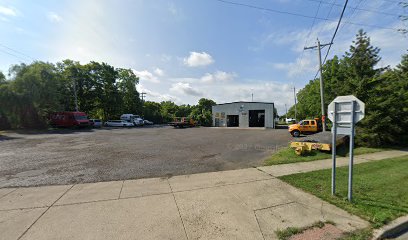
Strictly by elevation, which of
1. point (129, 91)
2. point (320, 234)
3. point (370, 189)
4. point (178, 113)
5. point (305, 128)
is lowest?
point (320, 234)

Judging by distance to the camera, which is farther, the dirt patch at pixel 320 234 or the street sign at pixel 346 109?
the street sign at pixel 346 109

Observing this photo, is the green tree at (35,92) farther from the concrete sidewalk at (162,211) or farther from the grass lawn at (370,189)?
the grass lawn at (370,189)

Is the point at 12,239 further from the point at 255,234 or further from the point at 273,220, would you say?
the point at 273,220

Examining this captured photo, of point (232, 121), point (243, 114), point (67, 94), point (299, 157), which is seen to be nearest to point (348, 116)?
point (299, 157)

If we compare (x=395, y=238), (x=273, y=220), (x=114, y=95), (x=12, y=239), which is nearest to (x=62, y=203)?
(x=12, y=239)

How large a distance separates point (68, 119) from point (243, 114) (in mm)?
29249

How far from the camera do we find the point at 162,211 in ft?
13.3

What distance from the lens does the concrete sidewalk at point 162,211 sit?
3367mm

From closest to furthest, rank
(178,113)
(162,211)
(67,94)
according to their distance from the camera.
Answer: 1. (162,211)
2. (67,94)
3. (178,113)

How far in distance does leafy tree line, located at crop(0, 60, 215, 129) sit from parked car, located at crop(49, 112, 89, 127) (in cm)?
127

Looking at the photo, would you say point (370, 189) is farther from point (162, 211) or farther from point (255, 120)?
point (255, 120)

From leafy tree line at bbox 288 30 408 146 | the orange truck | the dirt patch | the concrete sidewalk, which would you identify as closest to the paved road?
the concrete sidewalk

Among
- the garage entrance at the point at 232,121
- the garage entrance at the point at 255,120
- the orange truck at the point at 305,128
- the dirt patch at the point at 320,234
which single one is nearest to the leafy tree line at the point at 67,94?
the garage entrance at the point at 232,121

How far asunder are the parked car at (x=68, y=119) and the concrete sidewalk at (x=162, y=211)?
26795 millimetres
